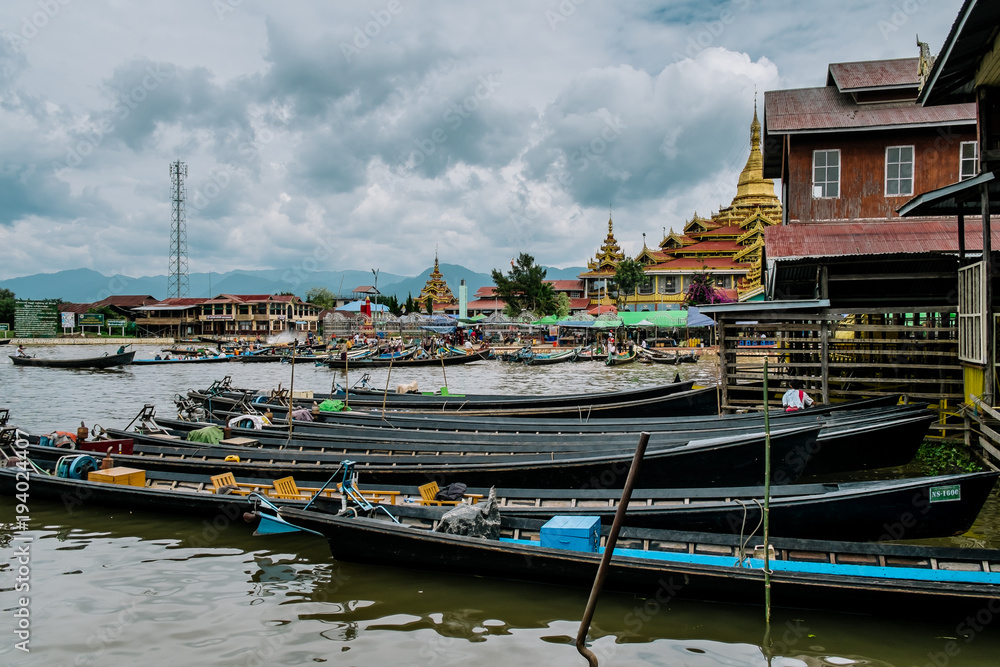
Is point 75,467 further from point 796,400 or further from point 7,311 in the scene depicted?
point 7,311

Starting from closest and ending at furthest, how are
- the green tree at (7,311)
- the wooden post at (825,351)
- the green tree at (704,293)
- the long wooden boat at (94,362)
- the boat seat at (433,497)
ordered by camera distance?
the boat seat at (433,497)
the wooden post at (825,351)
the long wooden boat at (94,362)
the green tree at (704,293)
the green tree at (7,311)

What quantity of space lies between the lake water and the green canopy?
36.1 meters

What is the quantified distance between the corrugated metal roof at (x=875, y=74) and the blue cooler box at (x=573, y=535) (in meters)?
14.2

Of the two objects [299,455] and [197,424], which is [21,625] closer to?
[299,455]

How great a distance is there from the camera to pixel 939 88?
982 cm

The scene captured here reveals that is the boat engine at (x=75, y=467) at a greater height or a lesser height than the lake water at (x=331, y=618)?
greater

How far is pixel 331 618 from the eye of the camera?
249 inches

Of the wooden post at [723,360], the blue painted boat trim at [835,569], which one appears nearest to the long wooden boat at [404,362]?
the wooden post at [723,360]

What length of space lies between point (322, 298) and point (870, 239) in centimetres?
8528

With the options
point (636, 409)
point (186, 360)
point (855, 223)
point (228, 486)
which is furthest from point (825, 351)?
point (186, 360)

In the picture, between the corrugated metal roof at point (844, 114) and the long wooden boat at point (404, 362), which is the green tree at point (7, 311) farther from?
the corrugated metal roof at point (844, 114)

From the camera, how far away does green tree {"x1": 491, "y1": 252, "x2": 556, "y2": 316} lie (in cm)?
5731

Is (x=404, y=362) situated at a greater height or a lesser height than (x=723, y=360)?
lesser

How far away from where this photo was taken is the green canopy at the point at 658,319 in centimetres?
4447
